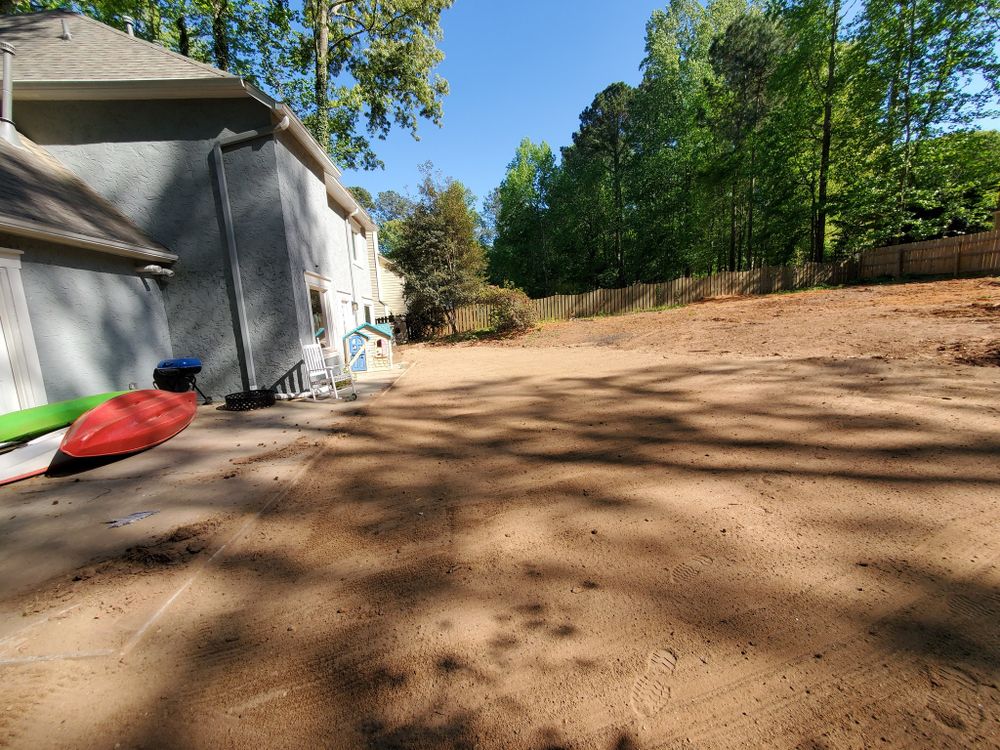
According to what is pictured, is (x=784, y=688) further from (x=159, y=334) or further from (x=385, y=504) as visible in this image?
(x=159, y=334)

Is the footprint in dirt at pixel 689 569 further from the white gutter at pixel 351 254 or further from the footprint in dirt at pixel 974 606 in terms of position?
the white gutter at pixel 351 254

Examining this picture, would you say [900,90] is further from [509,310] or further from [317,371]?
[317,371]

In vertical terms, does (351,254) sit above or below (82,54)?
below

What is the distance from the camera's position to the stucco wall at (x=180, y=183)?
687 cm

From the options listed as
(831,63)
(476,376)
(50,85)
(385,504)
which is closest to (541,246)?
(831,63)

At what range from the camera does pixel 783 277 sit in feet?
68.5

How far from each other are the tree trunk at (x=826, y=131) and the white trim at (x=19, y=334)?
1154 inches

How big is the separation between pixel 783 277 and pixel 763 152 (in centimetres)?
816

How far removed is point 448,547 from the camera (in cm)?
260

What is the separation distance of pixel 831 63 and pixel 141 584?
3082cm

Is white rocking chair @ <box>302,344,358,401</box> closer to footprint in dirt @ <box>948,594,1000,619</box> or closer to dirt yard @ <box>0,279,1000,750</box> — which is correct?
dirt yard @ <box>0,279,1000,750</box>

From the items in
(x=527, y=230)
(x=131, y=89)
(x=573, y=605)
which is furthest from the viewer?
(x=527, y=230)

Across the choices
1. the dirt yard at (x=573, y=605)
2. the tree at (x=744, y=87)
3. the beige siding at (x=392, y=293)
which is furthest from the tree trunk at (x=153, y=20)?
the tree at (x=744, y=87)

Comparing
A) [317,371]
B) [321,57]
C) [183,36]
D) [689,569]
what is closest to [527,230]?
[321,57]
